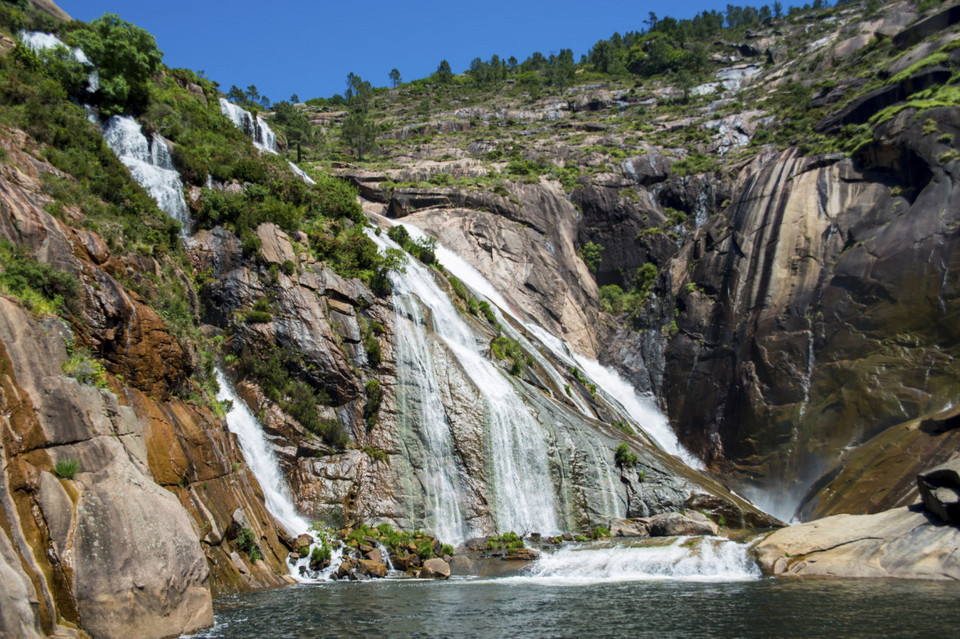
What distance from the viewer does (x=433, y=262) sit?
46.3 meters

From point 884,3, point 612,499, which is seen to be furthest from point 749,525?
point 884,3

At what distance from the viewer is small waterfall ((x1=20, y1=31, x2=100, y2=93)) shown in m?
34.2

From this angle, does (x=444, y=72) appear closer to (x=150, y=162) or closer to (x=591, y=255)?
(x=591, y=255)

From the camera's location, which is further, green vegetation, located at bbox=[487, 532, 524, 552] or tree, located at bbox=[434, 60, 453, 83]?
tree, located at bbox=[434, 60, 453, 83]

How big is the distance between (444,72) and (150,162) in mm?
120916

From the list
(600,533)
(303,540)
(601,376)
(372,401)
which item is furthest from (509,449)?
(601,376)

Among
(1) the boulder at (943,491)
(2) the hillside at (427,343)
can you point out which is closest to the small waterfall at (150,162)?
(2) the hillside at (427,343)

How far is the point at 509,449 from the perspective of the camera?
31.1 metres

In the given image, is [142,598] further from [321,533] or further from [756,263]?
[756,263]

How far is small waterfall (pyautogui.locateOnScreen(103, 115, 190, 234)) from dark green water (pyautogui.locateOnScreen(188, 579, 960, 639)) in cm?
2024

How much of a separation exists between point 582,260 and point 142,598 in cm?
5856

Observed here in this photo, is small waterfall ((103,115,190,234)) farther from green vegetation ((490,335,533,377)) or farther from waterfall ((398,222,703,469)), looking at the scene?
waterfall ((398,222,703,469))

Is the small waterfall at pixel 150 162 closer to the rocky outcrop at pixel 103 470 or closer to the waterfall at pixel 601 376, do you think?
the rocky outcrop at pixel 103 470

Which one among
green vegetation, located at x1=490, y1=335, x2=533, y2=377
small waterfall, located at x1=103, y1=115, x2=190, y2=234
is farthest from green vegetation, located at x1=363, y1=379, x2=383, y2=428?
small waterfall, located at x1=103, y1=115, x2=190, y2=234
